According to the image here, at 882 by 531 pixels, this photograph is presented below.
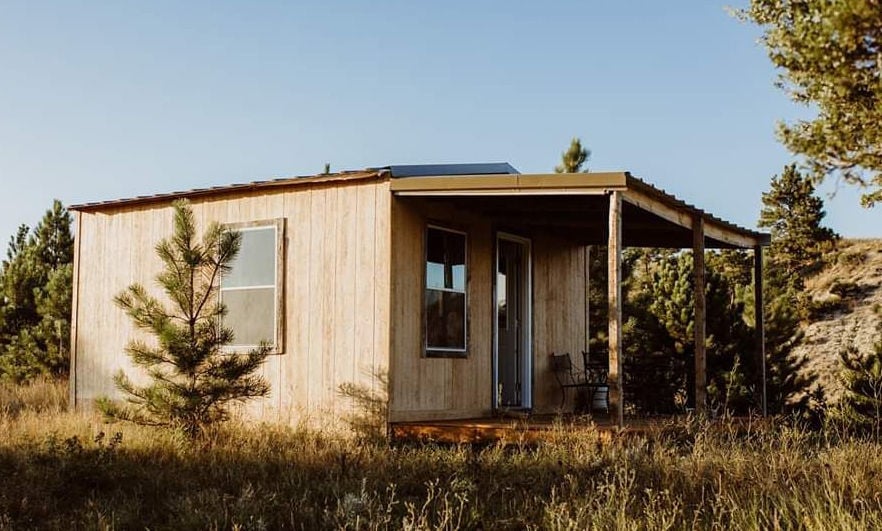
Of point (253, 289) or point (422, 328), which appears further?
point (253, 289)

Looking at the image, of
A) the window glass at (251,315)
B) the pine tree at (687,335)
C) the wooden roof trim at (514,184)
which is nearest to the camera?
the wooden roof trim at (514,184)

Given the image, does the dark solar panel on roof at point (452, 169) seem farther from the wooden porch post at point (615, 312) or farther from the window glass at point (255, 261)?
the wooden porch post at point (615, 312)

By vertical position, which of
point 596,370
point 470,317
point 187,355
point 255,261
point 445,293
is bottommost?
point 596,370

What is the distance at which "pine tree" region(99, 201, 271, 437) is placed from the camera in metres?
9.18

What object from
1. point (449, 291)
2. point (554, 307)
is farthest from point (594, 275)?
point (449, 291)

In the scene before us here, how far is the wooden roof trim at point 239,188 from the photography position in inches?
383

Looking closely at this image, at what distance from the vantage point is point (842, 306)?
2830cm

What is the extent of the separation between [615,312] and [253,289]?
4159 mm

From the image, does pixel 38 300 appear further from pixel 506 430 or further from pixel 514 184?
pixel 514 184

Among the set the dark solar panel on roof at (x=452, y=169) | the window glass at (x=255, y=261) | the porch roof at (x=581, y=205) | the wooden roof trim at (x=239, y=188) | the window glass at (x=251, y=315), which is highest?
the dark solar panel on roof at (x=452, y=169)

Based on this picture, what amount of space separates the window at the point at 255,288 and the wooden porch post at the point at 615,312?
3.70 meters

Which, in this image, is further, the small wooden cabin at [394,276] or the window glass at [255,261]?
the window glass at [255,261]

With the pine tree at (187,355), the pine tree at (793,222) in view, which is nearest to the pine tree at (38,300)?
the pine tree at (187,355)

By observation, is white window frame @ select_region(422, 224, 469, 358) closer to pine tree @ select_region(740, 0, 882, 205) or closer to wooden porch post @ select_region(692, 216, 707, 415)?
wooden porch post @ select_region(692, 216, 707, 415)
